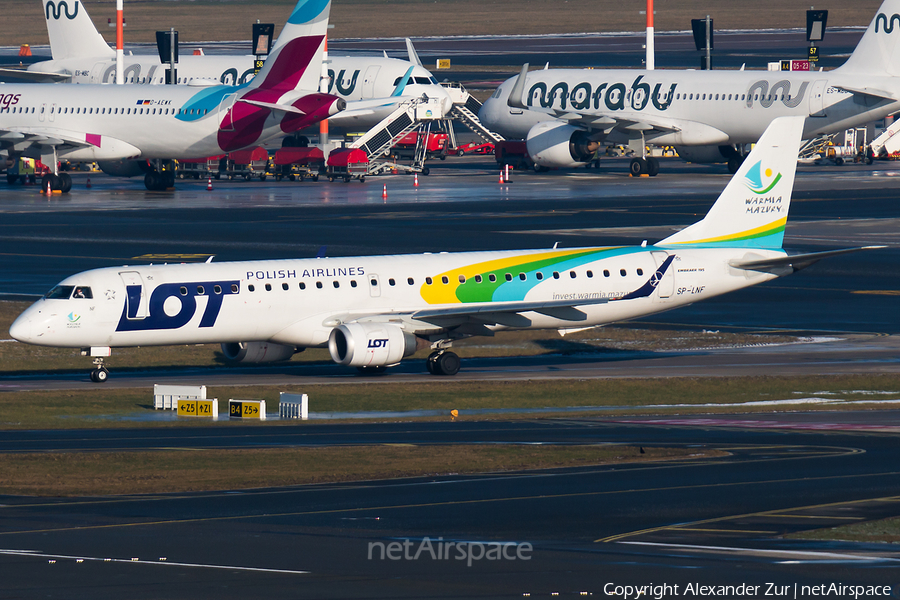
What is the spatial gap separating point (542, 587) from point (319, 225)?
60.0 metres

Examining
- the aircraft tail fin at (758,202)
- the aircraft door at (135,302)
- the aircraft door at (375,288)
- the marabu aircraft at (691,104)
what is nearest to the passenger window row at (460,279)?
the aircraft door at (375,288)

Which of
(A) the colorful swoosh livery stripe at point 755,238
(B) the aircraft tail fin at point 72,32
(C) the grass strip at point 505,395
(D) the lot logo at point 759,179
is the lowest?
(C) the grass strip at point 505,395

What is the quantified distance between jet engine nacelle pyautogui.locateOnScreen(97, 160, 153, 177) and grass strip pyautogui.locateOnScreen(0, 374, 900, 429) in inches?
2487

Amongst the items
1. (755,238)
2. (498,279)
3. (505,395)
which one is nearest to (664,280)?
(755,238)

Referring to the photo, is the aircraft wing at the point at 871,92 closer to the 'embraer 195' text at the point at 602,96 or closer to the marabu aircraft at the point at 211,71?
the 'embraer 195' text at the point at 602,96

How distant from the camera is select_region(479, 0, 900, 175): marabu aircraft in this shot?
103 meters

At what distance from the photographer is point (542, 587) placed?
19.1 m

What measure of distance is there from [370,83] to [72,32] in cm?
2846

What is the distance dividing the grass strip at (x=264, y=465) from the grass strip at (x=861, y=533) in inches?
299

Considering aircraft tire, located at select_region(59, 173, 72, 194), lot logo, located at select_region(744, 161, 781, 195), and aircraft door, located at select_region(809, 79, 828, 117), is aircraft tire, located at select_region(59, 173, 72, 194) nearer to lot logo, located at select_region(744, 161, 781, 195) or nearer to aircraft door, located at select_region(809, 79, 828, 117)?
aircraft door, located at select_region(809, 79, 828, 117)

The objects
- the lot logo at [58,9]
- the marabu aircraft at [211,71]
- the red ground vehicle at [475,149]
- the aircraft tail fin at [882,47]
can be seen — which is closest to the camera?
the aircraft tail fin at [882,47]

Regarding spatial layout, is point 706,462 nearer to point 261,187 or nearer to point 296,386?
point 296,386

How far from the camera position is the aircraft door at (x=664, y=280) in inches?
1880

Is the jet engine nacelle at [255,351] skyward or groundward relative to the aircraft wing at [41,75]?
groundward
